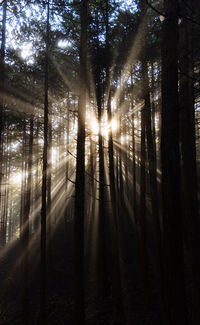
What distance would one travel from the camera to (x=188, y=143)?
6961 millimetres

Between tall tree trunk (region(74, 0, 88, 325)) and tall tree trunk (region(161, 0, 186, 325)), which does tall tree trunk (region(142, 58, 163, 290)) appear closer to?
tall tree trunk (region(74, 0, 88, 325))

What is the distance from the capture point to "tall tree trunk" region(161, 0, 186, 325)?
3.29 m

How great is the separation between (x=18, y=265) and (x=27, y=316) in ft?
25.1

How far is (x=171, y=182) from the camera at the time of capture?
3.57m

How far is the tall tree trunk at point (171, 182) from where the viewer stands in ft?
10.8

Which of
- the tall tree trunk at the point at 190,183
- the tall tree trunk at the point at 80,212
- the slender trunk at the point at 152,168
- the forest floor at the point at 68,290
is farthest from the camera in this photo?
the forest floor at the point at 68,290

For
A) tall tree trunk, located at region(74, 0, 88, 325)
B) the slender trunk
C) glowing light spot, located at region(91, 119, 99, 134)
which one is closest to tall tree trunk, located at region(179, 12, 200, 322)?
the slender trunk

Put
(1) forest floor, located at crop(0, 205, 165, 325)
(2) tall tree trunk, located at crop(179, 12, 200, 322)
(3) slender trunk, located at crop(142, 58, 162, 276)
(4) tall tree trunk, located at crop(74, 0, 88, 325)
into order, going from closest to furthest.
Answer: (2) tall tree trunk, located at crop(179, 12, 200, 322)
(4) tall tree trunk, located at crop(74, 0, 88, 325)
(3) slender trunk, located at crop(142, 58, 162, 276)
(1) forest floor, located at crop(0, 205, 165, 325)

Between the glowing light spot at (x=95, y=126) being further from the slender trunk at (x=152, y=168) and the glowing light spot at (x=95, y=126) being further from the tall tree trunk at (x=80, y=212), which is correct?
the tall tree trunk at (x=80, y=212)

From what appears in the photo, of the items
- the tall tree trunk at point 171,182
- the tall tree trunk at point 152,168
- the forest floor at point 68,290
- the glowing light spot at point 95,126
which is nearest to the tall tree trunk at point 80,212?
the tall tree trunk at point 152,168

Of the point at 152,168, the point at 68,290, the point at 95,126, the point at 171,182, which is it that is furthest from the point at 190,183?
the point at 68,290

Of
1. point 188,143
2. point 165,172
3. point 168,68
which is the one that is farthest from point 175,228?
point 188,143

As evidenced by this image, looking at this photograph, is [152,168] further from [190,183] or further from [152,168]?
[190,183]

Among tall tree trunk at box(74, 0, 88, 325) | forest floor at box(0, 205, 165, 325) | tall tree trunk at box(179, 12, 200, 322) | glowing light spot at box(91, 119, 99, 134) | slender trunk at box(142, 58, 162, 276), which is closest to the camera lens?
tall tree trunk at box(179, 12, 200, 322)
